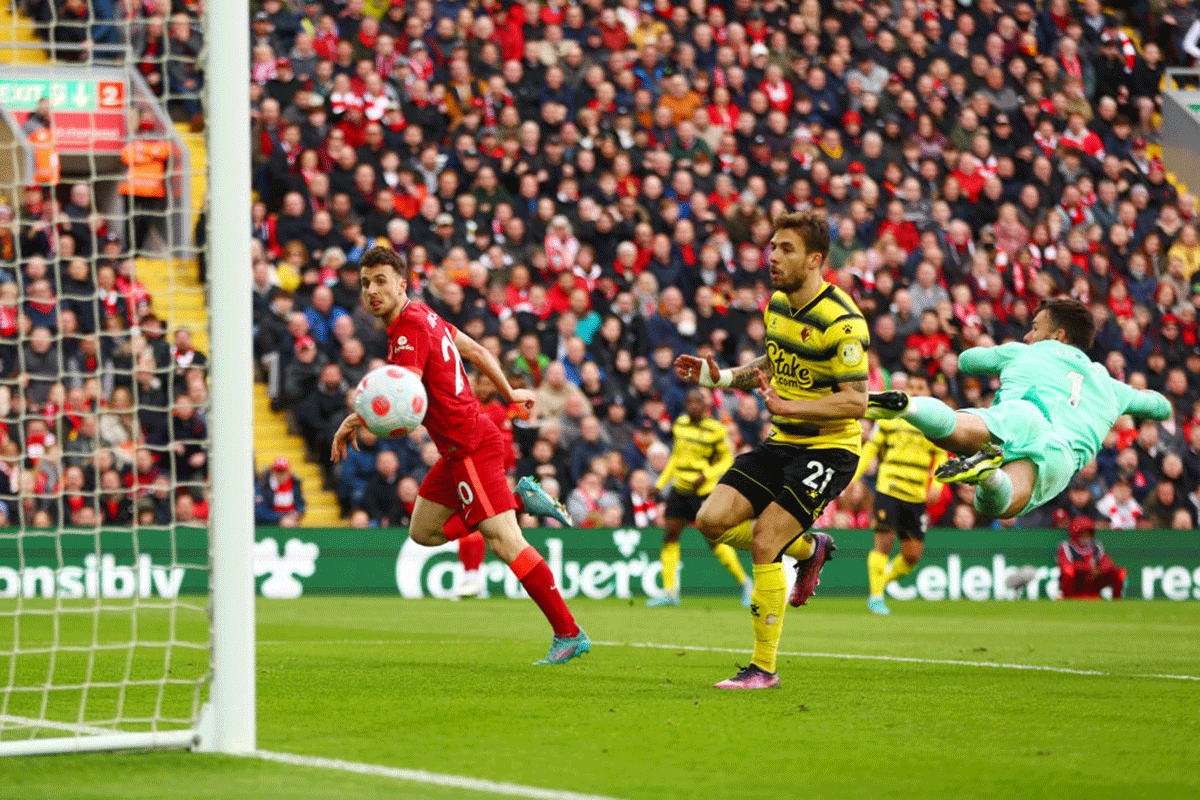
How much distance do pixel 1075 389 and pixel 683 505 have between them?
7.01 m

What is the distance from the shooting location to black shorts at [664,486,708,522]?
1538 centimetres

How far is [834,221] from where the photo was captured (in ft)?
63.6

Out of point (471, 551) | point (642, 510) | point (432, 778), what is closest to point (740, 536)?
point (432, 778)

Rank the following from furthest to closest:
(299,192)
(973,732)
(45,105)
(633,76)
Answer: (633,76)
(299,192)
(45,105)
(973,732)

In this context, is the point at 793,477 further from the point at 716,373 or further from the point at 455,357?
the point at 455,357

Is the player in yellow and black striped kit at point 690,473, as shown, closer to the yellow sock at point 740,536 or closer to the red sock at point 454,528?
the red sock at point 454,528

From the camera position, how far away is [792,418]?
761 centimetres

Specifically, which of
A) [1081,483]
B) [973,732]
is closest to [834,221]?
[1081,483]

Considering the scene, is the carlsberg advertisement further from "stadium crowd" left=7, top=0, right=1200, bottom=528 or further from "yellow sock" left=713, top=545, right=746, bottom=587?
"yellow sock" left=713, top=545, right=746, bottom=587

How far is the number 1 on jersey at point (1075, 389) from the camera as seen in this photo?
876cm

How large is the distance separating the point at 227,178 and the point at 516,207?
1296cm

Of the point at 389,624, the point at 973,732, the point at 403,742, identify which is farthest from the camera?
the point at 389,624

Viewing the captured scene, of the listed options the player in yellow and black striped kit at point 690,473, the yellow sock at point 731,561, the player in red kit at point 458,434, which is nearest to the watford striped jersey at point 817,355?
the player in red kit at point 458,434

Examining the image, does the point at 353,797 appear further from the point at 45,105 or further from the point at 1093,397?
the point at 45,105
